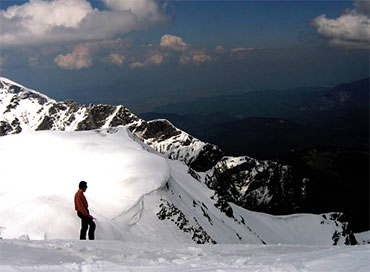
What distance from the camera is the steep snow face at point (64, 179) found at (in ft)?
80.1

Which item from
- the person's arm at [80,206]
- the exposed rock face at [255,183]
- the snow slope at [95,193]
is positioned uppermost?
the person's arm at [80,206]

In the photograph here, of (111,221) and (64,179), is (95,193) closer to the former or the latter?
(64,179)

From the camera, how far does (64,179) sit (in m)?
34.0

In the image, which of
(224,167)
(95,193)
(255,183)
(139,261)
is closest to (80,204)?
(139,261)

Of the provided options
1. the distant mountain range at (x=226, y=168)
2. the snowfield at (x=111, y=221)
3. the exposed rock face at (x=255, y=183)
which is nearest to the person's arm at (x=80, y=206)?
the snowfield at (x=111, y=221)

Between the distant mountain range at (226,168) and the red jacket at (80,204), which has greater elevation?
the red jacket at (80,204)

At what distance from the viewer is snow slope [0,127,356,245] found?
→ 2495 cm

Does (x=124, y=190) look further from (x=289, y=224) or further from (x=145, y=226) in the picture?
(x=289, y=224)

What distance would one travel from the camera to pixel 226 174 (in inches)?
5477

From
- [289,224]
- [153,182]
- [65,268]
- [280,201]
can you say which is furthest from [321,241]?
[65,268]

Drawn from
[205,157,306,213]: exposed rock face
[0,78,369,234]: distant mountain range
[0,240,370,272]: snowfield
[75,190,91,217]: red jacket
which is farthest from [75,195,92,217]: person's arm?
[205,157,306,213]: exposed rock face

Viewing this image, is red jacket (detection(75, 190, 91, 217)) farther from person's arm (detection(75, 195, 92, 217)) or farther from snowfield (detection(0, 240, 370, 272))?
snowfield (detection(0, 240, 370, 272))

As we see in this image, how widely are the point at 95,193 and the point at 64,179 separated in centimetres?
364

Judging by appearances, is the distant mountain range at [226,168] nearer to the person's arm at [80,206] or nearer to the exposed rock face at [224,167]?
the exposed rock face at [224,167]
